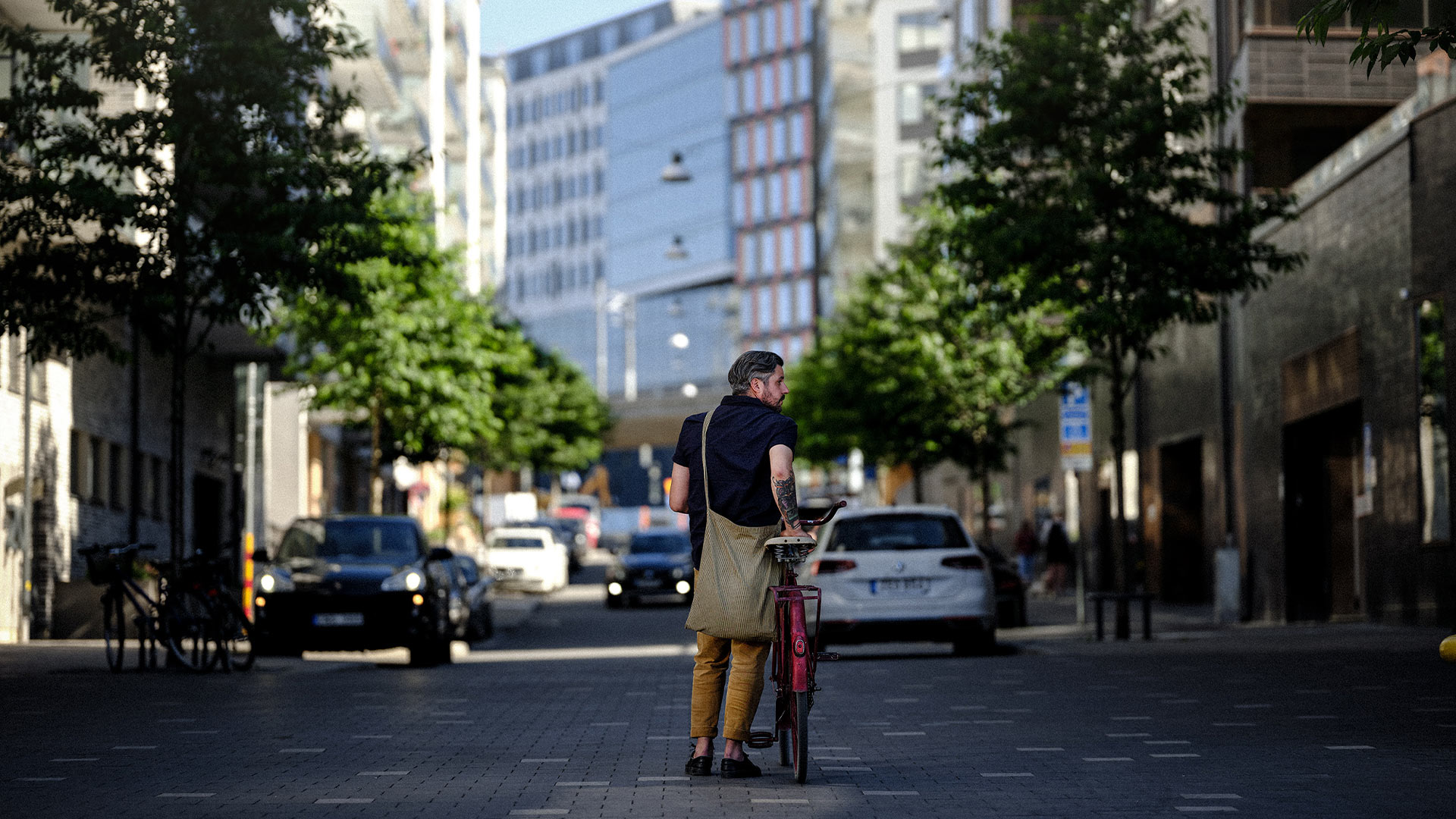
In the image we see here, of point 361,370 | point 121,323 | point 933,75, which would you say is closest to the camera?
point 121,323

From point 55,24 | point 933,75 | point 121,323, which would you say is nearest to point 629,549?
point 121,323

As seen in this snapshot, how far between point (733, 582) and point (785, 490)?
0.46 m

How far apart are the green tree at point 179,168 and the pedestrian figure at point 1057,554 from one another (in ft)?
83.7

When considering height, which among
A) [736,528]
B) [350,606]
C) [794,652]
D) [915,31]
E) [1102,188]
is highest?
[915,31]

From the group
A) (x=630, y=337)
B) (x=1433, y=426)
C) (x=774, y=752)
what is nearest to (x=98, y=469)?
(x=1433, y=426)

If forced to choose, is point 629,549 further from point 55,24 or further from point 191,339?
point 55,24

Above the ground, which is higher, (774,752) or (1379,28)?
(1379,28)

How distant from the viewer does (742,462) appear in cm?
920

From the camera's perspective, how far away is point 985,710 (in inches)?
533

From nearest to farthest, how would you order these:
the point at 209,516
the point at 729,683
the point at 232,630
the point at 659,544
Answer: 1. the point at 729,683
2. the point at 232,630
3. the point at 209,516
4. the point at 659,544

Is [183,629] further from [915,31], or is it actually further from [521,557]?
[915,31]

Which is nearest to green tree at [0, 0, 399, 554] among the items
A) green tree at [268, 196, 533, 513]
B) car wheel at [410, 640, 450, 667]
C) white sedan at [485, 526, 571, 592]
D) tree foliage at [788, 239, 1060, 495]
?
car wheel at [410, 640, 450, 667]

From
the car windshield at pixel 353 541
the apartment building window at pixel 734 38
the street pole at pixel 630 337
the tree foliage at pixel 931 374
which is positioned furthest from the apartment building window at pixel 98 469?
the street pole at pixel 630 337

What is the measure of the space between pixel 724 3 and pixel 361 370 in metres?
93.7
